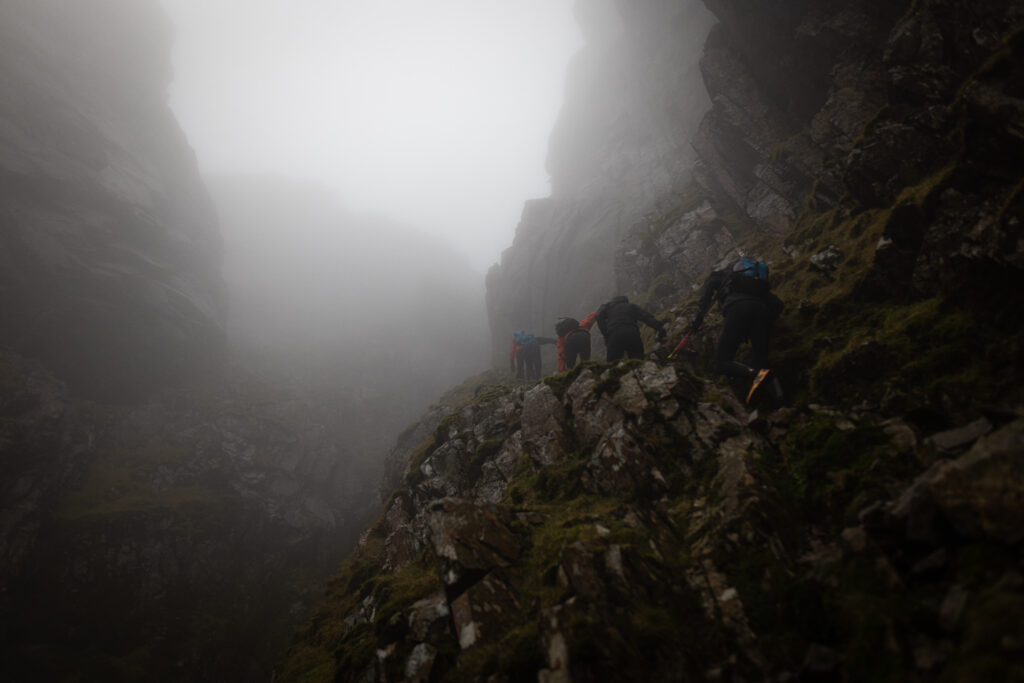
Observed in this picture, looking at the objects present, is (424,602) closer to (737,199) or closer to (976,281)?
(976,281)

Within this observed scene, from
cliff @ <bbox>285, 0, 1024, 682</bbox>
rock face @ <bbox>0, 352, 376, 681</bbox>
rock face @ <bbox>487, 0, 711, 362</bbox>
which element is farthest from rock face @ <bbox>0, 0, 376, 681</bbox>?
rock face @ <bbox>487, 0, 711, 362</bbox>

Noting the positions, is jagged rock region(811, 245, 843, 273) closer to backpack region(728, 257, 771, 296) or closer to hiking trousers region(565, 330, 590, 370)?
backpack region(728, 257, 771, 296)

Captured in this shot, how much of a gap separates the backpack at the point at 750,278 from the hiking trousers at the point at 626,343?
303cm

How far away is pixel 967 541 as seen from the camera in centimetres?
294

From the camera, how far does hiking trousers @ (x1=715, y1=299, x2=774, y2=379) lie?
783 centimetres

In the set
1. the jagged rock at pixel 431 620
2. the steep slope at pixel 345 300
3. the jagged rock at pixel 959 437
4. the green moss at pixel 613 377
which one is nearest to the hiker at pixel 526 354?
the green moss at pixel 613 377

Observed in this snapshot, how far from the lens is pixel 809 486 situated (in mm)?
4738

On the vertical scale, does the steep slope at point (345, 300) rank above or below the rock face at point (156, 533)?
above

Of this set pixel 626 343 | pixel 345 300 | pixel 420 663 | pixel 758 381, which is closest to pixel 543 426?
pixel 626 343

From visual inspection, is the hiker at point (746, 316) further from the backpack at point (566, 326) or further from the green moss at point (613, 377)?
the backpack at point (566, 326)

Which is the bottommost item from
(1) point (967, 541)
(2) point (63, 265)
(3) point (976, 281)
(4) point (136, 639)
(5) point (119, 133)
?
(1) point (967, 541)

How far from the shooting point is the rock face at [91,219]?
26.5 m

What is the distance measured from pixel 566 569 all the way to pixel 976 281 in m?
7.02

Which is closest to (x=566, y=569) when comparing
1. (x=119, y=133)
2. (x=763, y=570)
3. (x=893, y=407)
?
(x=763, y=570)
